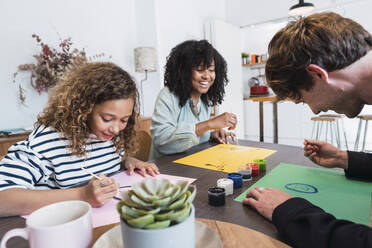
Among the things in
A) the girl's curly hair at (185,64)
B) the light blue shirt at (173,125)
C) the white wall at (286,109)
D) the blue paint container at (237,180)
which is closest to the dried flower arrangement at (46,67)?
the girl's curly hair at (185,64)

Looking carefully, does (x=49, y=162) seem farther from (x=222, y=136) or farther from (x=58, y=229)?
(x=222, y=136)

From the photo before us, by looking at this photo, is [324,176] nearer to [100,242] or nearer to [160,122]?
[100,242]

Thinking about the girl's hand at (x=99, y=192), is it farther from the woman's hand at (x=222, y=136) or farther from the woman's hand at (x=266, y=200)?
the woman's hand at (x=222, y=136)

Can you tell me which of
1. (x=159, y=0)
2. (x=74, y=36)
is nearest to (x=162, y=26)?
(x=159, y=0)

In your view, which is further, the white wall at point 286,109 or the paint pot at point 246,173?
the white wall at point 286,109

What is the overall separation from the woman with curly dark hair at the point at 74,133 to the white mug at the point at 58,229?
0.96 feet

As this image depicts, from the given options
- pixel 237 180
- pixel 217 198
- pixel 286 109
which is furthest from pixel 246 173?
pixel 286 109

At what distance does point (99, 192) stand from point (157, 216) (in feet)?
1.41

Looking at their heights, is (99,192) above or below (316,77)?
below

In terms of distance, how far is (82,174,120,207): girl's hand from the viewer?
70 centimetres

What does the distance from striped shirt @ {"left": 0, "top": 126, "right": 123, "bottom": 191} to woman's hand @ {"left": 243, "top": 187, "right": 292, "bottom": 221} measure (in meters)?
0.65

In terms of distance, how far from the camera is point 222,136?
1.55 metres

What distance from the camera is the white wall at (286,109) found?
13.1ft

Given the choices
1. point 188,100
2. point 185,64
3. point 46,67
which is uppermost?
point 46,67
